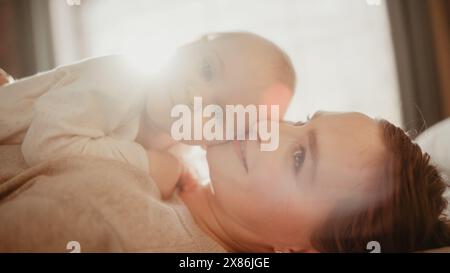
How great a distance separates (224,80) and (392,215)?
1.28ft

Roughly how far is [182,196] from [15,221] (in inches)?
13.0

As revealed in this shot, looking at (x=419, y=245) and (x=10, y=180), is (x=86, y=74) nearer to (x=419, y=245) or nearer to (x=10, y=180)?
(x=10, y=180)

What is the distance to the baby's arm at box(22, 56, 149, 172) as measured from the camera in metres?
0.66

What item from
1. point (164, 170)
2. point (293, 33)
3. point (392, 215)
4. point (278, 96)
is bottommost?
point (392, 215)

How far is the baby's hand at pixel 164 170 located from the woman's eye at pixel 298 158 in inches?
9.5

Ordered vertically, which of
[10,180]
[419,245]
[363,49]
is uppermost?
[363,49]

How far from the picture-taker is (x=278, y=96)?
0.77m

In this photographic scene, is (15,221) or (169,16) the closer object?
(15,221)

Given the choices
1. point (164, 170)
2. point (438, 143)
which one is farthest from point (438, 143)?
point (164, 170)

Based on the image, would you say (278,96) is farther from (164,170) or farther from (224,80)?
(164,170)

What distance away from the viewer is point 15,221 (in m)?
0.57

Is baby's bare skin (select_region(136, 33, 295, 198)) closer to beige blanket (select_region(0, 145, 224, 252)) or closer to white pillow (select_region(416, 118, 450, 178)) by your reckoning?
beige blanket (select_region(0, 145, 224, 252))
